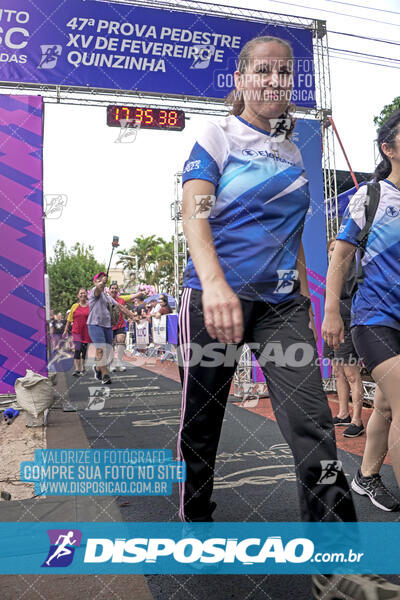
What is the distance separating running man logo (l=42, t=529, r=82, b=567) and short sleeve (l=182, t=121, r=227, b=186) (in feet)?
5.30

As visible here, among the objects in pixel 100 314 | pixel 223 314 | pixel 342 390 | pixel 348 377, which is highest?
pixel 100 314

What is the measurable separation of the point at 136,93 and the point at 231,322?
6.83m

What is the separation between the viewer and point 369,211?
2.50 meters

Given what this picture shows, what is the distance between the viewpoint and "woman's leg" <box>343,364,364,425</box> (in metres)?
4.79

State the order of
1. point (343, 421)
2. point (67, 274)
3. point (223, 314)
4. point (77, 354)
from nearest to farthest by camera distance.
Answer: point (223, 314) < point (343, 421) < point (77, 354) < point (67, 274)

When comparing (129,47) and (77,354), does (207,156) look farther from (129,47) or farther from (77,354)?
(77,354)

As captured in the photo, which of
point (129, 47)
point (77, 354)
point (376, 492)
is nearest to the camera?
point (376, 492)

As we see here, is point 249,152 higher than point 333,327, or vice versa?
point 249,152

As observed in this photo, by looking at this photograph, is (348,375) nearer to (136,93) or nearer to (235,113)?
(235,113)

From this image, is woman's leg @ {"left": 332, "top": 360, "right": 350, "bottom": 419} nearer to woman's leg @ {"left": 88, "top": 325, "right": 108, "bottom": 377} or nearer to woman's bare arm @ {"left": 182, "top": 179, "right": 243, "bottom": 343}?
woman's bare arm @ {"left": 182, "top": 179, "right": 243, "bottom": 343}

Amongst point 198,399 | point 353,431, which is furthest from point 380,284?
point 353,431

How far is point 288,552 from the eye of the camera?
1.99 meters

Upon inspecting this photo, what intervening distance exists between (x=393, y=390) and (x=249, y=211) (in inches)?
40.0

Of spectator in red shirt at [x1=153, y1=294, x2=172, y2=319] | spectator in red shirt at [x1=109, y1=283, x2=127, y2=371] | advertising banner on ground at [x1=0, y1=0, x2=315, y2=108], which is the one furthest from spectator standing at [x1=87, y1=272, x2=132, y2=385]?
spectator in red shirt at [x1=153, y1=294, x2=172, y2=319]
